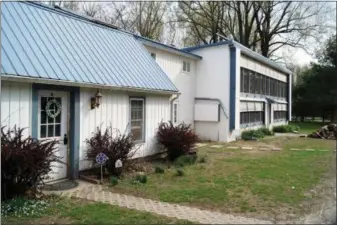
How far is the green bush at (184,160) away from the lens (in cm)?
1154

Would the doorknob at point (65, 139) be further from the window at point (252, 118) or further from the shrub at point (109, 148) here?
the window at point (252, 118)

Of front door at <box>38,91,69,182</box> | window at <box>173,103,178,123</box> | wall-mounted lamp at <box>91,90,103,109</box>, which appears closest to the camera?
front door at <box>38,91,69,182</box>

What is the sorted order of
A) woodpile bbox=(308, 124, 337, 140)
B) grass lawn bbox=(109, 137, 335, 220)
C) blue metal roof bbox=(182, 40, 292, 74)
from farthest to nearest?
woodpile bbox=(308, 124, 337, 140) → blue metal roof bbox=(182, 40, 292, 74) → grass lawn bbox=(109, 137, 335, 220)

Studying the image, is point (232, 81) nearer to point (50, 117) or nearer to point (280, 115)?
point (50, 117)

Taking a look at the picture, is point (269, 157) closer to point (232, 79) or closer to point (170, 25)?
point (232, 79)

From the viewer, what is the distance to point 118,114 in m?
10.6

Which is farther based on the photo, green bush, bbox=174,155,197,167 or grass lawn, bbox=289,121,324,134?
grass lawn, bbox=289,121,324,134

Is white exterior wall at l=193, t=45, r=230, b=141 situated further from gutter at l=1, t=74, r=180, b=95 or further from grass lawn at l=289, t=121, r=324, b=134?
grass lawn at l=289, t=121, r=324, b=134

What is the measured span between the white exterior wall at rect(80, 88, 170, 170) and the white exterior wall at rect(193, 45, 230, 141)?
22.8 feet

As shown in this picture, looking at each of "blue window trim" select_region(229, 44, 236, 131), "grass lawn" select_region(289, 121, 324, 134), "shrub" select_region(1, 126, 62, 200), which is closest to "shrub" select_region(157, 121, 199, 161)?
"shrub" select_region(1, 126, 62, 200)

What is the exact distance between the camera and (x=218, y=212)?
642 centimetres

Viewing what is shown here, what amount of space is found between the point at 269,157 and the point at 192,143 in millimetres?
3233

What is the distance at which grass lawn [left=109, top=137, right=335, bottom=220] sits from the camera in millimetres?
7074

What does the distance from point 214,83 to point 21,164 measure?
14677 mm
